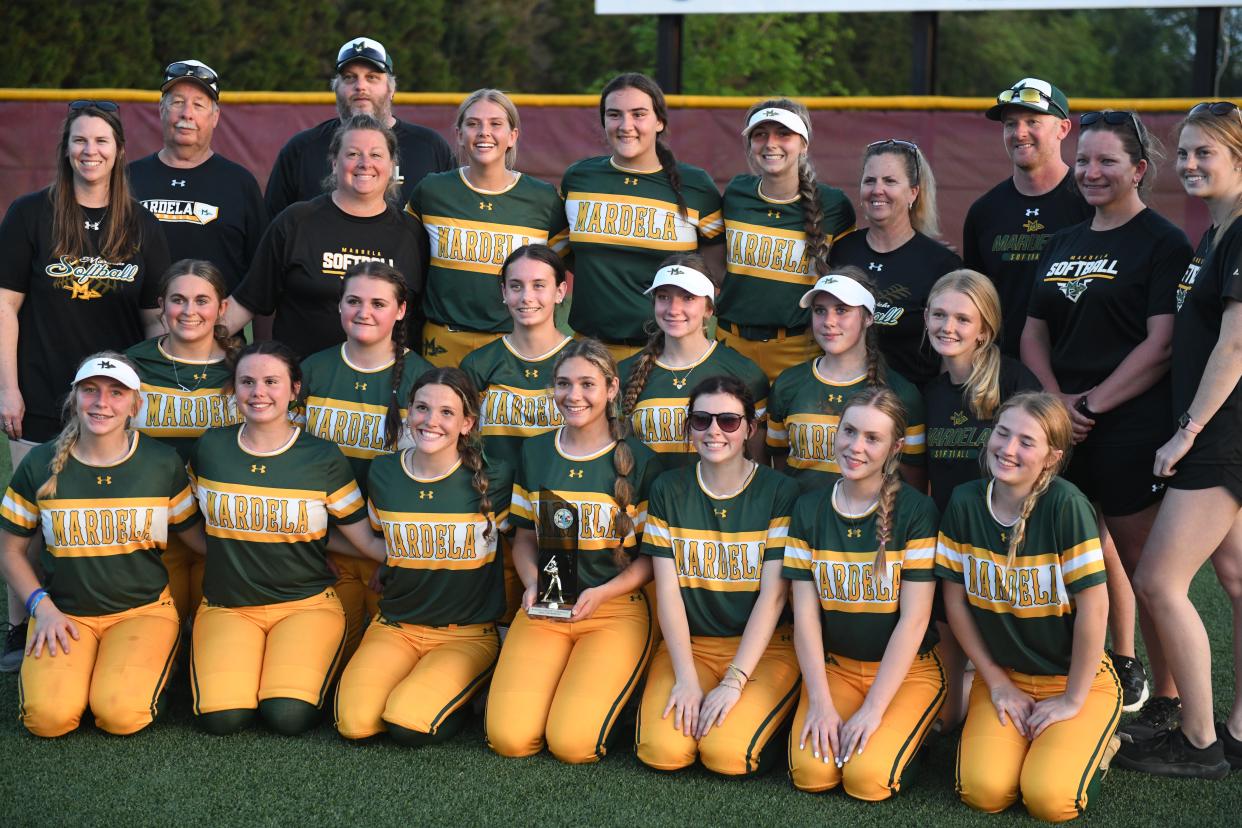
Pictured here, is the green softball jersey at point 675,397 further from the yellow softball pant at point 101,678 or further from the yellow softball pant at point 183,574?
the yellow softball pant at point 101,678

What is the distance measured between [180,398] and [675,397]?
6.14 ft

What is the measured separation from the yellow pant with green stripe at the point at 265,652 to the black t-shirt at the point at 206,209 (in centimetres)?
162

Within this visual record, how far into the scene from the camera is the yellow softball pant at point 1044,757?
4090mm

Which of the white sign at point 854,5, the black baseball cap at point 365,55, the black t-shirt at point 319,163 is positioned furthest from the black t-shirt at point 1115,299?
the white sign at point 854,5

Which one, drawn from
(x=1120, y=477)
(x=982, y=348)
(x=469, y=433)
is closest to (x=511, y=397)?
(x=469, y=433)

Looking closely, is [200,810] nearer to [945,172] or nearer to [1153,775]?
[1153,775]

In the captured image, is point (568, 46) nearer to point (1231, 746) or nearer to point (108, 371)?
point (108, 371)

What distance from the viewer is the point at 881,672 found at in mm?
4383

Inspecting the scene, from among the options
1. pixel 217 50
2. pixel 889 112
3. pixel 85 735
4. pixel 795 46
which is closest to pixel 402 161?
pixel 85 735

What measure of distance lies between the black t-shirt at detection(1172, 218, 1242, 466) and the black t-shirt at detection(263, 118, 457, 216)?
3338 mm

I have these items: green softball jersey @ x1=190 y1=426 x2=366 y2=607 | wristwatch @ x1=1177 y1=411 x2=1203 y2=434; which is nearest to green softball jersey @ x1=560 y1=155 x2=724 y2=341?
green softball jersey @ x1=190 y1=426 x2=366 y2=607

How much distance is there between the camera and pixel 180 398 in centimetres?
523

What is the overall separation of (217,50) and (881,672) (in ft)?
60.9

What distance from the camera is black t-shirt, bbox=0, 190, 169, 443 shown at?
17.5 ft
